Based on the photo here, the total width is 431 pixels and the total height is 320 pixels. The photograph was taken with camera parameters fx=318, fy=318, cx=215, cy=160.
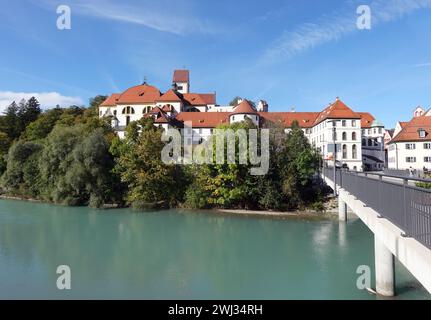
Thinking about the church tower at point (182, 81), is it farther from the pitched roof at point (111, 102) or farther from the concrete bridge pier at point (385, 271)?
the concrete bridge pier at point (385, 271)

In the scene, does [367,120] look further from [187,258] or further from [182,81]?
[187,258]

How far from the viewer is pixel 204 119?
50.0m

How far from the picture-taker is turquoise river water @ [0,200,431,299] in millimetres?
11070

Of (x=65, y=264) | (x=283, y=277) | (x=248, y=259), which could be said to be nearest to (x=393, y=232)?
(x=283, y=277)

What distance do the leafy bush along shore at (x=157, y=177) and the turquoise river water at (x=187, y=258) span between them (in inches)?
158

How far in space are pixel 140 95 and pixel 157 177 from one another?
29306 millimetres

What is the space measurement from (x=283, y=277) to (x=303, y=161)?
17622mm

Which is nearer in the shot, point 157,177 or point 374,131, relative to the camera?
point 157,177

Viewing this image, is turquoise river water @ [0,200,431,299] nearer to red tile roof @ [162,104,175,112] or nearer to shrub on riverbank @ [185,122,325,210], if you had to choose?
shrub on riverbank @ [185,122,325,210]

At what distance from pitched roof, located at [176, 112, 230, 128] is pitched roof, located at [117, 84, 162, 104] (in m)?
6.63

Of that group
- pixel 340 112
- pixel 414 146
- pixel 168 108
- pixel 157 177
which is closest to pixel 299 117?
pixel 340 112

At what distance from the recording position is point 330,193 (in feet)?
100

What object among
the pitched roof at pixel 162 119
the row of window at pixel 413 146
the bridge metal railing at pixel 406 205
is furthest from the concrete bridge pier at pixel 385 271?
the row of window at pixel 413 146
